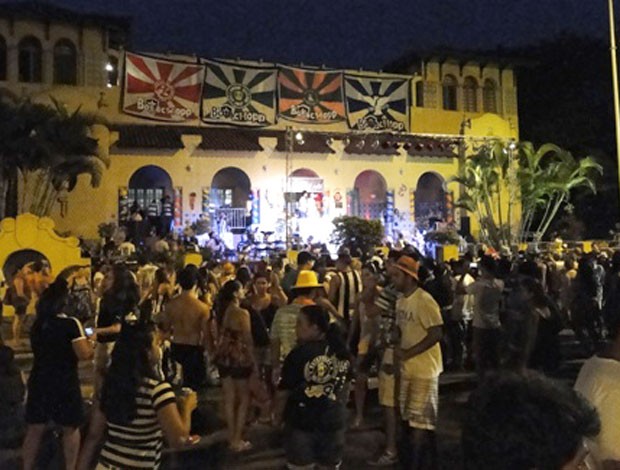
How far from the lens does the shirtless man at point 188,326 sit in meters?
6.16

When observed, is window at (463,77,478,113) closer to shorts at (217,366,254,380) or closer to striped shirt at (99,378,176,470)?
shorts at (217,366,254,380)

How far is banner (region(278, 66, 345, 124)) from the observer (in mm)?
23703

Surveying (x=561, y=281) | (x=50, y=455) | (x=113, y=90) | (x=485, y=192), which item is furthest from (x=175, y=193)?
(x=50, y=455)

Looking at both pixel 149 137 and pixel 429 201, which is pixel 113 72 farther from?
pixel 429 201

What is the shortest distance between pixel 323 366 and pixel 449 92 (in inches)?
1015

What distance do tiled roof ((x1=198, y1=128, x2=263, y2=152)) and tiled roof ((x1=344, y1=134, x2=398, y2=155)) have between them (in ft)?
11.8

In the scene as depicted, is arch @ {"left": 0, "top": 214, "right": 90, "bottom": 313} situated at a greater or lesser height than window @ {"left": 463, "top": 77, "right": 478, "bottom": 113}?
lesser

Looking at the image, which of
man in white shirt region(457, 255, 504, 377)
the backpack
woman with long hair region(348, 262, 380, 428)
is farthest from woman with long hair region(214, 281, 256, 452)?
the backpack

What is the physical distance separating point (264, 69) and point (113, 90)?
17.4ft

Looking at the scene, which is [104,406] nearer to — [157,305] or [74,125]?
[157,305]

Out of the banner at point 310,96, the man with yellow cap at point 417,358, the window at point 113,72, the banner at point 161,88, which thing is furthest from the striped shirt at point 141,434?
the window at point 113,72

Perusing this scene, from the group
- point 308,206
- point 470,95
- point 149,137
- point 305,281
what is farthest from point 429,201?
point 305,281

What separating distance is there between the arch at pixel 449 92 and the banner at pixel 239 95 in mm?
8238

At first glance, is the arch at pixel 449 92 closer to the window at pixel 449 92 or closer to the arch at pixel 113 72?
the window at pixel 449 92
